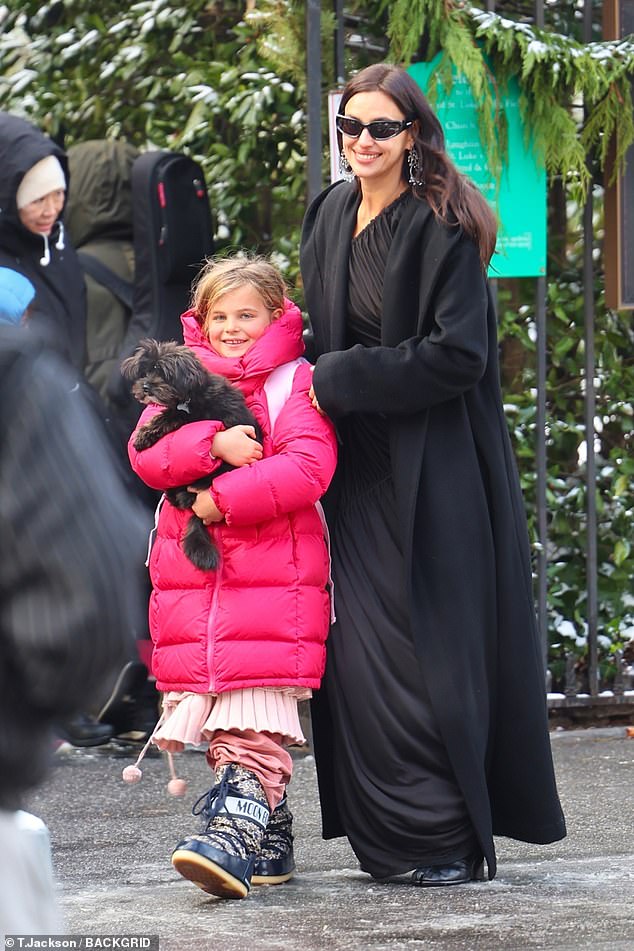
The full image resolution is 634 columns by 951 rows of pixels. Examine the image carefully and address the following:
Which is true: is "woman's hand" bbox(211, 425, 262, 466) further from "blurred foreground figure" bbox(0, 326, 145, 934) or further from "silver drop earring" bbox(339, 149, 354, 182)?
"blurred foreground figure" bbox(0, 326, 145, 934)

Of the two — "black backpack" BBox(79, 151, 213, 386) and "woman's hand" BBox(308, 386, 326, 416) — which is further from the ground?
"black backpack" BBox(79, 151, 213, 386)

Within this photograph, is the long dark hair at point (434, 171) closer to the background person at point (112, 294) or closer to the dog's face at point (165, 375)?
the dog's face at point (165, 375)

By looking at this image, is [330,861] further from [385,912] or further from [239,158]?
[239,158]

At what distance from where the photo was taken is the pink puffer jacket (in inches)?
155

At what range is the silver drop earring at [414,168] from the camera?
4.10 m

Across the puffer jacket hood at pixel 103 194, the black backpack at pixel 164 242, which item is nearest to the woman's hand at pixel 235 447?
the black backpack at pixel 164 242

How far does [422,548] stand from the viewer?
4.06m

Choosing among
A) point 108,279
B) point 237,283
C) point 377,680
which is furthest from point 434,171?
point 108,279

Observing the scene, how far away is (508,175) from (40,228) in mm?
1618

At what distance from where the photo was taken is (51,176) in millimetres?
5750

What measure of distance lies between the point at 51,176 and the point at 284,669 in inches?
97.4

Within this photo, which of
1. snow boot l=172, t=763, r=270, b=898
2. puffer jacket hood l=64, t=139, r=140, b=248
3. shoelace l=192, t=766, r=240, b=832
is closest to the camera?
snow boot l=172, t=763, r=270, b=898

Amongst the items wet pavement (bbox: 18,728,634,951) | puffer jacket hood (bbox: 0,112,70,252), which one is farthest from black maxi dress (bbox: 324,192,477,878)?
puffer jacket hood (bbox: 0,112,70,252)

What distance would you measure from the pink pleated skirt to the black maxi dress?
17 centimetres
